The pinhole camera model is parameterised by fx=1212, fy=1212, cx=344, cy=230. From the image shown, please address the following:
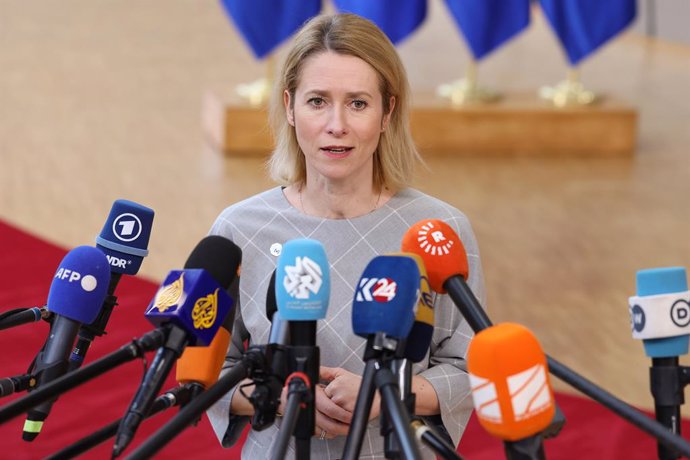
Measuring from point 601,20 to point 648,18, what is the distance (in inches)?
181

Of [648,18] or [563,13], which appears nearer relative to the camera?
[563,13]

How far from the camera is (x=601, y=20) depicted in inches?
296

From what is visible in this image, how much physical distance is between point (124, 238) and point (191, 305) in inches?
11.4

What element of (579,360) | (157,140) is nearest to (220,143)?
(157,140)

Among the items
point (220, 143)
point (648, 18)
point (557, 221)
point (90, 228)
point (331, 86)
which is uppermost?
point (648, 18)

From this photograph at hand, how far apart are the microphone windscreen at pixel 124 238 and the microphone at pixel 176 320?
21 centimetres

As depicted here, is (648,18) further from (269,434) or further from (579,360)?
(269,434)

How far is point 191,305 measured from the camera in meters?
1.31

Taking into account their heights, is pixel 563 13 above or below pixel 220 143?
above

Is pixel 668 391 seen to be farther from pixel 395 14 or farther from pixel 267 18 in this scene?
pixel 395 14

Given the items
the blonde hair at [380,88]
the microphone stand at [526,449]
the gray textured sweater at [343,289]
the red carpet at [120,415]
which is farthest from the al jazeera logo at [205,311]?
the red carpet at [120,415]

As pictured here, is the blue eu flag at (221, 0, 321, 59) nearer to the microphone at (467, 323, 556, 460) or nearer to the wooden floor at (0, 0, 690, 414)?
the wooden floor at (0, 0, 690, 414)

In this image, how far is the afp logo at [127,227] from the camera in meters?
1.56

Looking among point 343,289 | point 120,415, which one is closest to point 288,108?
point 343,289
